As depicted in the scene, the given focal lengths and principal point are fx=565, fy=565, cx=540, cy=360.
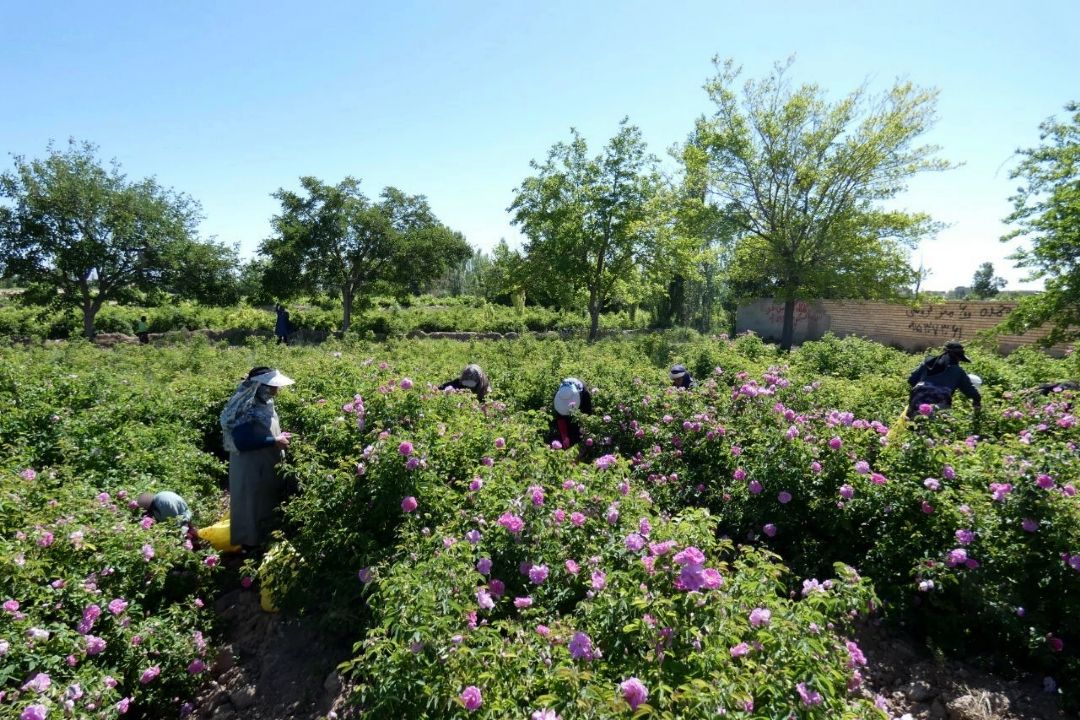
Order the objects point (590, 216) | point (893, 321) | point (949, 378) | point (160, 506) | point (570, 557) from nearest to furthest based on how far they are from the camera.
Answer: point (570, 557) → point (160, 506) → point (949, 378) → point (590, 216) → point (893, 321)

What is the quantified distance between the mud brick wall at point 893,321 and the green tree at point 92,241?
793 inches

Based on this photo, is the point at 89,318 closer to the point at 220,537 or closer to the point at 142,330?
the point at 142,330

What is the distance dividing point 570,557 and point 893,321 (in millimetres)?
23116

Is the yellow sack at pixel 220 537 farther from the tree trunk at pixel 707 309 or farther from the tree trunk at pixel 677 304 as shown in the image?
the tree trunk at pixel 707 309

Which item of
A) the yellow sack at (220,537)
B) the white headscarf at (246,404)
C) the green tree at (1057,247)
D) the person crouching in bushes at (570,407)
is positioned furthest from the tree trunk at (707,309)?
the yellow sack at (220,537)

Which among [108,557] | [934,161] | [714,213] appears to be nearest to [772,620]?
[108,557]

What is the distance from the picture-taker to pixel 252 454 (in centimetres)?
441

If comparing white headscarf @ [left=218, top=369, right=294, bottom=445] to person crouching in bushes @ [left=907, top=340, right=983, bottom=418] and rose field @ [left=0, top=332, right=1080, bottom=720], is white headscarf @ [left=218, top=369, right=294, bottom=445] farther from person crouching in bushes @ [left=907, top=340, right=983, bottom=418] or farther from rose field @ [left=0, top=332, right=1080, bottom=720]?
person crouching in bushes @ [left=907, top=340, right=983, bottom=418]

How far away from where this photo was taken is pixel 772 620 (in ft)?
6.40

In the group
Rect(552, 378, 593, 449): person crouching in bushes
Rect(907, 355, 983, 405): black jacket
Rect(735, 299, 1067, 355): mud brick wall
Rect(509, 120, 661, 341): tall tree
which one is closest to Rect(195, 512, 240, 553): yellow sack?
Rect(552, 378, 593, 449): person crouching in bushes

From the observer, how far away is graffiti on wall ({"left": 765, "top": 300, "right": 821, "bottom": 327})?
23.8 m

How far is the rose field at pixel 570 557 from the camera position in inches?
76.9

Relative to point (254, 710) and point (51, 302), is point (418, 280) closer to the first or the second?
point (51, 302)

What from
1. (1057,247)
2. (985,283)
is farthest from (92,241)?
(985,283)
